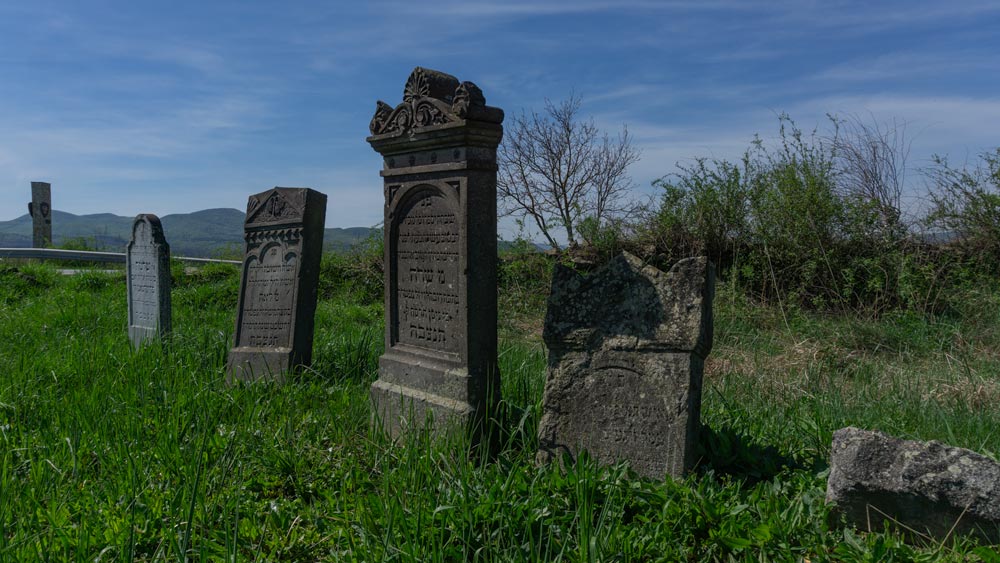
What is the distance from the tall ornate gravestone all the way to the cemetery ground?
0.94 ft

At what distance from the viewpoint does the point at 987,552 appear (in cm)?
248

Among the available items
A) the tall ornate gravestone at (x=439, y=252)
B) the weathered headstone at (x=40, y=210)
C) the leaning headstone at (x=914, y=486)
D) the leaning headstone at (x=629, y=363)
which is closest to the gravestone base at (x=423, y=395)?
the tall ornate gravestone at (x=439, y=252)

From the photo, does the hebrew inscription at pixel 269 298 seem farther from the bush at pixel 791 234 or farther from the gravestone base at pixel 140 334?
the bush at pixel 791 234

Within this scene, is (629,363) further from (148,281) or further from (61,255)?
(61,255)

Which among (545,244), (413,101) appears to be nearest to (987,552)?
(413,101)

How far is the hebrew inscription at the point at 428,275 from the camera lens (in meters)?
4.07

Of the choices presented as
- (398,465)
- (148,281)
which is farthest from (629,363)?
(148,281)

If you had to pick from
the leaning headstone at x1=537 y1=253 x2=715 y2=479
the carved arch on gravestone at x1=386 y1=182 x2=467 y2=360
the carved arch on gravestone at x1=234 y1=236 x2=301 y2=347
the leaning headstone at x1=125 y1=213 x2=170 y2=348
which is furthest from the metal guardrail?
the leaning headstone at x1=537 y1=253 x2=715 y2=479

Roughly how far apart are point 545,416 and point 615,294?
751mm

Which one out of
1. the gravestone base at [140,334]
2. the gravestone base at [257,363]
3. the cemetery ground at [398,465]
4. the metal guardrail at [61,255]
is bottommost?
the cemetery ground at [398,465]

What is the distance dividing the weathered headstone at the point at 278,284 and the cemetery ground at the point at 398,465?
0.30 meters

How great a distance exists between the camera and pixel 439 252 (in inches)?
163

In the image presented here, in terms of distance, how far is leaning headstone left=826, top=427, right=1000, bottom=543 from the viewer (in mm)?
2666

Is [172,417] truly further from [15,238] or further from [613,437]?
[15,238]
